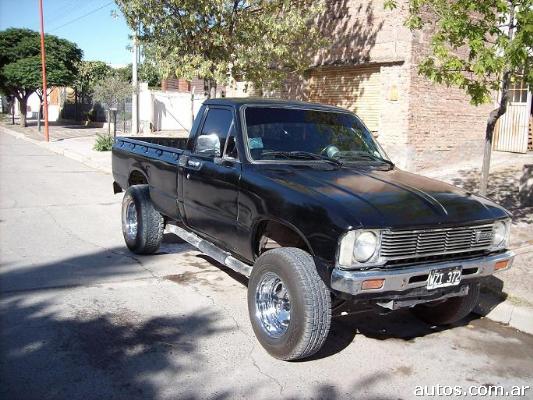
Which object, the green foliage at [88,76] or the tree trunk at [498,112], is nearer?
the tree trunk at [498,112]

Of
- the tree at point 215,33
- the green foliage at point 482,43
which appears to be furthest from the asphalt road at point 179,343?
the tree at point 215,33

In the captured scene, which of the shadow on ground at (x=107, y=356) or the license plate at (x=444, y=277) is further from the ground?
the license plate at (x=444, y=277)

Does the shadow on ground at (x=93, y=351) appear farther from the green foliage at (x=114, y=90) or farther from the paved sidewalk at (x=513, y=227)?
the green foliage at (x=114, y=90)

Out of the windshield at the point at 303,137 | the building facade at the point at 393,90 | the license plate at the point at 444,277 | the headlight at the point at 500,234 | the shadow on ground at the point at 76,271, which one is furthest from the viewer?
the building facade at the point at 393,90

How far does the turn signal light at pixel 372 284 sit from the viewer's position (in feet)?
11.5

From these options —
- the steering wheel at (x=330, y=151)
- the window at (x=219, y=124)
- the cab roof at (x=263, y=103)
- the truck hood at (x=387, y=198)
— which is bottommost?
the truck hood at (x=387, y=198)

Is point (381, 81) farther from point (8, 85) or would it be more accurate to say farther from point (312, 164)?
point (8, 85)

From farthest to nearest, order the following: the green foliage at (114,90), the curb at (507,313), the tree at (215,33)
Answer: the green foliage at (114,90), the tree at (215,33), the curb at (507,313)

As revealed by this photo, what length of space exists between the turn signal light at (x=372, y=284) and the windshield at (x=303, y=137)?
154 centimetres

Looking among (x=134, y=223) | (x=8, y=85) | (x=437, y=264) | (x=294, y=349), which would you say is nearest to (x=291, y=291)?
(x=294, y=349)

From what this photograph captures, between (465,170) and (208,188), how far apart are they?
925 centimetres

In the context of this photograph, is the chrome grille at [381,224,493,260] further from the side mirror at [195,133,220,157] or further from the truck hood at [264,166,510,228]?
the side mirror at [195,133,220,157]

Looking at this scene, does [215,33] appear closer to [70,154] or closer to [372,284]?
[372,284]

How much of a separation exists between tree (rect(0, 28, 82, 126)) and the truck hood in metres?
31.1
